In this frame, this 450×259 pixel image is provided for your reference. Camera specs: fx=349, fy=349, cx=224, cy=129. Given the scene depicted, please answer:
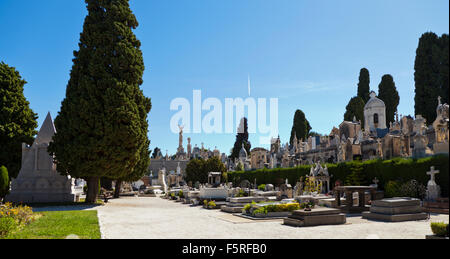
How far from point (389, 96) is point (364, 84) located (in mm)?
7140

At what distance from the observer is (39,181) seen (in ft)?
78.9

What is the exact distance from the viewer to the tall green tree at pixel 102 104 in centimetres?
2123

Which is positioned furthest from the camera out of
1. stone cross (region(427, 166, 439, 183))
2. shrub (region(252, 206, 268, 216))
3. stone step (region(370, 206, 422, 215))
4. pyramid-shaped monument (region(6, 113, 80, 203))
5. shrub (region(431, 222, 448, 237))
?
pyramid-shaped monument (region(6, 113, 80, 203))

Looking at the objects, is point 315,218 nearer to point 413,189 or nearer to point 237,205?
point 237,205

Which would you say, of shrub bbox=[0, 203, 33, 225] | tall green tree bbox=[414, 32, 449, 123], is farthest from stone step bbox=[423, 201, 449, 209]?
shrub bbox=[0, 203, 33, 225]

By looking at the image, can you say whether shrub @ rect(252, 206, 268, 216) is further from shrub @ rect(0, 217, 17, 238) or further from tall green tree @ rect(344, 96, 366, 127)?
tall green tree @ rect(344, 96, 366, 127)

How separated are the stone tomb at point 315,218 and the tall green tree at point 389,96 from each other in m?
38.0

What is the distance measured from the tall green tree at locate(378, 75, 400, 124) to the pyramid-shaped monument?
38.5m

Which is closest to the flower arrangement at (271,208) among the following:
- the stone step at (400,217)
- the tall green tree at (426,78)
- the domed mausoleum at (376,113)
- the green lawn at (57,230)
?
the stone step at (400,217)

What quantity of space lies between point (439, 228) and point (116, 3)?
2279cm

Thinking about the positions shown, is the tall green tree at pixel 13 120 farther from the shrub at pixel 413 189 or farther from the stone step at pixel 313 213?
the shrub at pixel 413 189

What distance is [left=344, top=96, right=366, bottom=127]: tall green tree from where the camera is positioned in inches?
1910

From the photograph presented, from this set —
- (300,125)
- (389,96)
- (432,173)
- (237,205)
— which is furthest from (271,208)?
(300,125)

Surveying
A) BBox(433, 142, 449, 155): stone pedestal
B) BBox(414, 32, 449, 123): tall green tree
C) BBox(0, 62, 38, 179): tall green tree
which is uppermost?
BBox(414, 32, 449, 123): tall green tree
